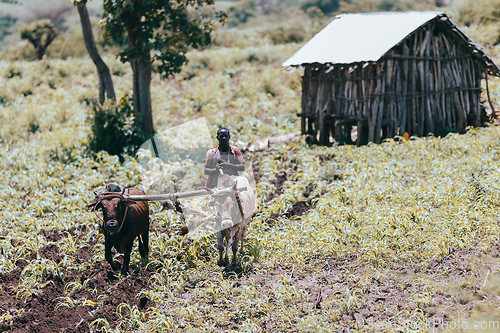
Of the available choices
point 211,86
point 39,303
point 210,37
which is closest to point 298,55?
point 210,37

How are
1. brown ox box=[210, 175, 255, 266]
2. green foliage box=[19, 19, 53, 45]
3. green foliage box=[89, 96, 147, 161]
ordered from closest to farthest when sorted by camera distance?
brown ox box=[210, 175, 255, 266], green foliage box=[89, 96, 147, 161], green foliage box=[19, 19, 53, 45]

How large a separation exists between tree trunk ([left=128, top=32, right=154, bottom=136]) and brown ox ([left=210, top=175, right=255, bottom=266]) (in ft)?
29.3

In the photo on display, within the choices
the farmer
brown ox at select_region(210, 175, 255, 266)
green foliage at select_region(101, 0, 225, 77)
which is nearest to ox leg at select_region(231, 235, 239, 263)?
brown ox at select_region(210, 175, 255, 266)

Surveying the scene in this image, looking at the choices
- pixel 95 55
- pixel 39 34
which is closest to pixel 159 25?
pixel 95 55

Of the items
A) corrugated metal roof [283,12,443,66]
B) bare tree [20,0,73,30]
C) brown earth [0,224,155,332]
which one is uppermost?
bare tree [20,0,73,30]

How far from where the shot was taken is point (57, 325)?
6383 mm

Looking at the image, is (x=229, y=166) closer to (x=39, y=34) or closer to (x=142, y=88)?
(x=142, y=88)

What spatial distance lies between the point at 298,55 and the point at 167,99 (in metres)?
7.29

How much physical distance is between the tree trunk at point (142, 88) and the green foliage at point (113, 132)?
0.54 metres

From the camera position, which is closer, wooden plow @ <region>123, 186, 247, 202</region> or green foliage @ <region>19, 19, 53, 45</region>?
wooden plow @ <region>123, 186, 247, 202</region>

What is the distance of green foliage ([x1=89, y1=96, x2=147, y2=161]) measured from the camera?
15070 millimetres

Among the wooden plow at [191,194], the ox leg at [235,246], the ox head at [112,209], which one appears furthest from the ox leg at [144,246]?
the ox leg at [235,246]

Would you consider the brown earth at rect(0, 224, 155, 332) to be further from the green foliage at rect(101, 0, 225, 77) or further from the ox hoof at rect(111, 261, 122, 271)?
the green foliage at rect(101, 0, 225, 77)

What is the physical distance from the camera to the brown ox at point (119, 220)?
7.08m
